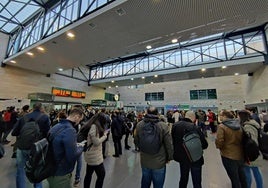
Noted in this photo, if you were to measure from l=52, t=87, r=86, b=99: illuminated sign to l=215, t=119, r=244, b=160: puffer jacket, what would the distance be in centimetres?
1433

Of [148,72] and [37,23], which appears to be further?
[148,72]

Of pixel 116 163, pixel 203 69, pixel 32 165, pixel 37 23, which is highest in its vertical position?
pixel 37 23

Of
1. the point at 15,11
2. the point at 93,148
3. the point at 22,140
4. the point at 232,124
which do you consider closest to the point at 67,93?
the point at 15,11

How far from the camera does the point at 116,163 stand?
159 inches

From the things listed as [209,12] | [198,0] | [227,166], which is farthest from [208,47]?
[227,166]

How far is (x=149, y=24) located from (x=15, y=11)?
29.9 feet

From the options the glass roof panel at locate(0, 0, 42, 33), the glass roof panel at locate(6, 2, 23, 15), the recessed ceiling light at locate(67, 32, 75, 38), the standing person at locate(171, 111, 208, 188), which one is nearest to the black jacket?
the standing person at locate(171, 111, 208, 188)

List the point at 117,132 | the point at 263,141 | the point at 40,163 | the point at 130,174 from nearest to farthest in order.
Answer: the point at 40,163 < the point at 263,141 < the point at 130,174 < the point at 117,132

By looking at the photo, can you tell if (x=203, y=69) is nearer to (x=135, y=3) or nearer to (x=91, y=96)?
(x=135, y=3)

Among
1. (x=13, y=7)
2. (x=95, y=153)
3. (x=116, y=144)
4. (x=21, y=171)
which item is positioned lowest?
(x=116, y=144)

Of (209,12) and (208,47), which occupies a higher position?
(208,47)

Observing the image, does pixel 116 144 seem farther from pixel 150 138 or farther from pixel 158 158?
pixel 150 138

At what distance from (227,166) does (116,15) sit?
5.16 m

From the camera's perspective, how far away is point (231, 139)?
2.16 m
